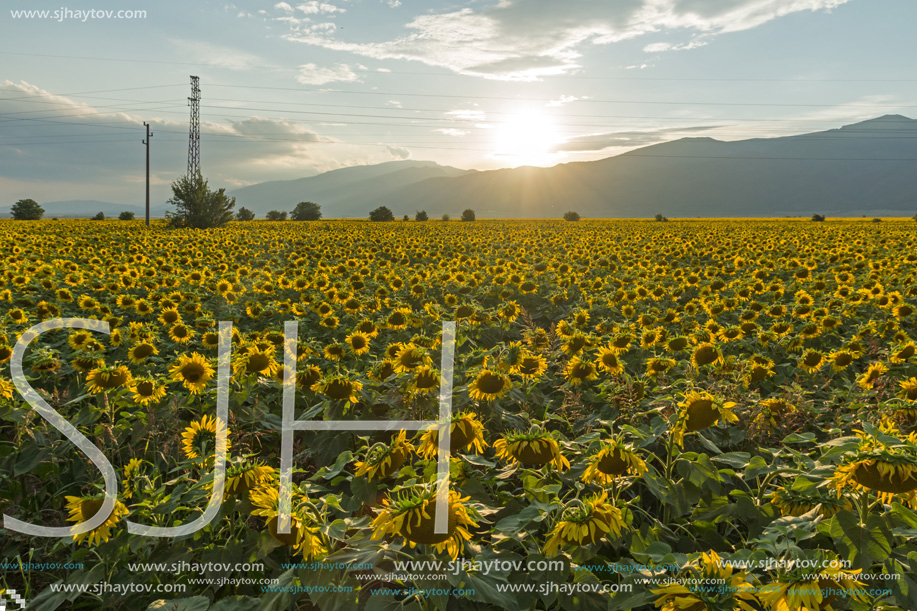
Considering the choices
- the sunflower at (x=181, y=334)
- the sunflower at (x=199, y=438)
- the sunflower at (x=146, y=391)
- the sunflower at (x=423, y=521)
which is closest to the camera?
the sunflower at (x=423, y=521)

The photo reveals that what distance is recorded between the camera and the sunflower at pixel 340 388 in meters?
3.80

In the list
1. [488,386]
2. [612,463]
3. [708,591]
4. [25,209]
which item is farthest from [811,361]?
[25,209]

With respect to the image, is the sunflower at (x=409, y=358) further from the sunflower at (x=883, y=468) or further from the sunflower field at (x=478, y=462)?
the sunflower at (x=883, y=468)

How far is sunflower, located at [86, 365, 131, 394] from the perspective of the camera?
171 inches

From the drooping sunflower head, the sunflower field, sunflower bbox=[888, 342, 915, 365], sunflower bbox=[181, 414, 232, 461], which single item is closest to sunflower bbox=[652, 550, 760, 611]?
the sunflower field

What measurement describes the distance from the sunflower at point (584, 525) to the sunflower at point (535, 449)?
0.44m

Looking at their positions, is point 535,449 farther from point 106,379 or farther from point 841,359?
point 841,359

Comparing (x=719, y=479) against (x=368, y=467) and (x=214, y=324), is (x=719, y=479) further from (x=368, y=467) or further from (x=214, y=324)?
(x=214, y=324)

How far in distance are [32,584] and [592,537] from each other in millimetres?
4041

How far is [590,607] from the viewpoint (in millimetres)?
2203

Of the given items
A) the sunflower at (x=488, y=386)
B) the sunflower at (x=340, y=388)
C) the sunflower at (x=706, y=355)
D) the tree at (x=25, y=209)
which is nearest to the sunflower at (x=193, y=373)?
the sunflower at (x=340, y=388)

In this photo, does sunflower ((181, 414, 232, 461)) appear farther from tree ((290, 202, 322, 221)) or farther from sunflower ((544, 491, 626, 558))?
tree ((290, 202, 322, 221))

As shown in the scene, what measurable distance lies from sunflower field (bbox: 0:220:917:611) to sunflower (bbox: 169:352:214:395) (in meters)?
0.03

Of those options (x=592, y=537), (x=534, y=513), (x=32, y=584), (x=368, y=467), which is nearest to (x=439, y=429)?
(x=368, y=467)
